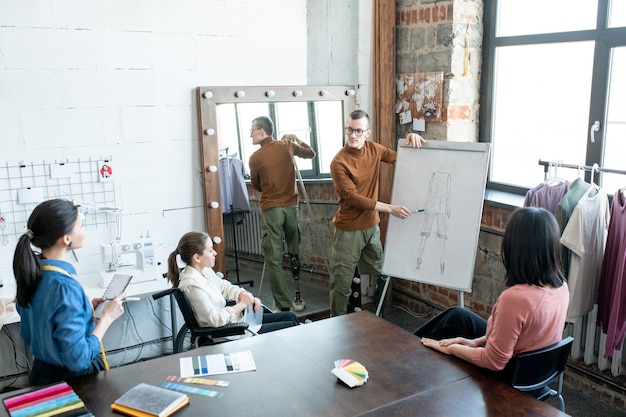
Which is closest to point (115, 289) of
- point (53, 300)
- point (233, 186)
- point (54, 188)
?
point (53, 300)

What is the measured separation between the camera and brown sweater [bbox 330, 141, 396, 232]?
12.8 ft

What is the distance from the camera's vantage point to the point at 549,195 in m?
3.43

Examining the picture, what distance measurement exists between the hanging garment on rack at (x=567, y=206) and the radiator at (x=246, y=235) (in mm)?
2022

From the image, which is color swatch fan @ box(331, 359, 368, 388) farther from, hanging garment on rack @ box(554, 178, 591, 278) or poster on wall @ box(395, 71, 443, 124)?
poster on wall @ box(395, 71, 443, 124)

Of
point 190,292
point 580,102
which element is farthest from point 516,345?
point 580,102

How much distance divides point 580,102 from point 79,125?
3.10 metres

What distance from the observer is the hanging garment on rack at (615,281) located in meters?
3.05

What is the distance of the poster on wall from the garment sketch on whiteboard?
74 centimetres

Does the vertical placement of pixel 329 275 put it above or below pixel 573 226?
below

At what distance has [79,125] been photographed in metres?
3.70

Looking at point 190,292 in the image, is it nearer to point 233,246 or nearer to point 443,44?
point 233,246

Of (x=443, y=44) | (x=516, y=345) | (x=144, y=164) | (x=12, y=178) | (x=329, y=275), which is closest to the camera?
(x=516, y=345)

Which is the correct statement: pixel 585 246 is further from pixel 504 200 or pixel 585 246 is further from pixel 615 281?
pixel 504 200

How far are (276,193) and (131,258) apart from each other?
1109 mm
